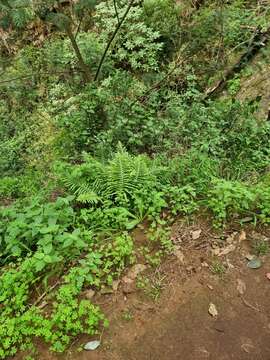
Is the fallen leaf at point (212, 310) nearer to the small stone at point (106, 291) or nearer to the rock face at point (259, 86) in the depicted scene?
the small stone at point (106, 291)

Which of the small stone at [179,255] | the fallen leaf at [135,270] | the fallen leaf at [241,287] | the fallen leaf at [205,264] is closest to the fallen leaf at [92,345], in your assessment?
the fallen leaf at [135,270]

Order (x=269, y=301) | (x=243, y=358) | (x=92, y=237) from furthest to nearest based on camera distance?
(x=92, y=237)
(x=269, y=301)
(x=243, y=358)

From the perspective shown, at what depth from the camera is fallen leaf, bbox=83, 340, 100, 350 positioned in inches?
110

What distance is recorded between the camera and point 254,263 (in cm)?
343

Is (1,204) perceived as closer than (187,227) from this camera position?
No

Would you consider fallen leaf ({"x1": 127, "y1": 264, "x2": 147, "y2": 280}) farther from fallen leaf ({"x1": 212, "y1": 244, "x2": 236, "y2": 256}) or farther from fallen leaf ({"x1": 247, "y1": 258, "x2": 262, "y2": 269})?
fallen leaf ({"x1": 247, "y1": 258, "x2": 262, "y2": 269})

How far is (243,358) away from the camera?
8.91ft

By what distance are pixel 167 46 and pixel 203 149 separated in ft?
13.9

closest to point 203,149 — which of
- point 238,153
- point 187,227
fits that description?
point 238,153

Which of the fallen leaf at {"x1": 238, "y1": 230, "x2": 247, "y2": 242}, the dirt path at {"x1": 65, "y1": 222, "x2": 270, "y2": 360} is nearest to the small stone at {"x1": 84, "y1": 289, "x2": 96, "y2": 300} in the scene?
the dirt path at {"x1": 65, "y1": 222, "x2": 270, "y2": 360}

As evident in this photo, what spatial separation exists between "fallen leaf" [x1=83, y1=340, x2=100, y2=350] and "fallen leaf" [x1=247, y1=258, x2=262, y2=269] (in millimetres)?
1763

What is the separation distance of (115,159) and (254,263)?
206 centimetres

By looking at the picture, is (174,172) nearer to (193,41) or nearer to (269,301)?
(269,301)

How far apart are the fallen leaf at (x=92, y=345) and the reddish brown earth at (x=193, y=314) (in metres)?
0.04
